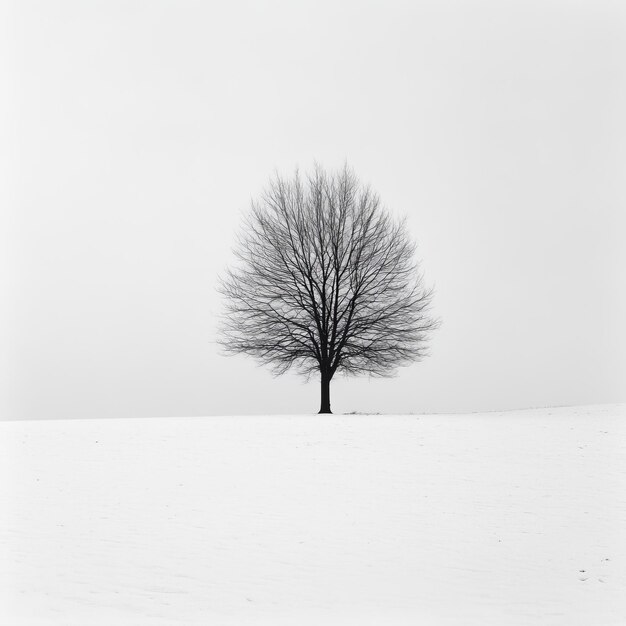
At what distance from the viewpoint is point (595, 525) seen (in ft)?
43.3

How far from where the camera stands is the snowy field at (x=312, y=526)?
33.3 feet

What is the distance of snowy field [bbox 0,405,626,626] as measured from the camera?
10.1 metres

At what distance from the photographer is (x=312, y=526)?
12906 millimetres

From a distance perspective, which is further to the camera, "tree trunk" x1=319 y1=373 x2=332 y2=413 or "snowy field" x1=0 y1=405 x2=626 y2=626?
"tree trunk" x1=319 y1=373 x2=332 y2=413

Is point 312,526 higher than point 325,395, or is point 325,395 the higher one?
point 325,395

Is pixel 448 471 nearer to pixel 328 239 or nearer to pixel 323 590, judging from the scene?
pixel 323 590

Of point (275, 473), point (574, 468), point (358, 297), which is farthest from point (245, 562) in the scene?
point (358, 297)

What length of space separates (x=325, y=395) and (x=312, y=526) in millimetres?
14777

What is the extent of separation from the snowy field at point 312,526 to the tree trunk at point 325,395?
7.46 meters

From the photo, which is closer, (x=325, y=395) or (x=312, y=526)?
(x=312, y=526)

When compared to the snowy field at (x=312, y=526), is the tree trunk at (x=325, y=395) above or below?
above

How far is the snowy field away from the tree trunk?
746 cm

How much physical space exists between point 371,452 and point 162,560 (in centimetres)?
725

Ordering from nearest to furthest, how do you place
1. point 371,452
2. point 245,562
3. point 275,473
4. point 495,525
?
1. point 245,562
2. point 495,525
3. point 275,473
4. point 371,452
